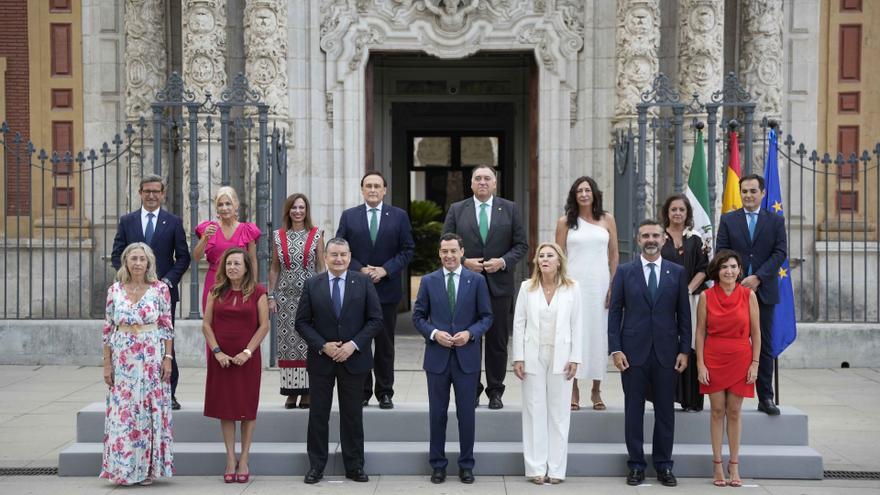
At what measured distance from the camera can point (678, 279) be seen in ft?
30.2

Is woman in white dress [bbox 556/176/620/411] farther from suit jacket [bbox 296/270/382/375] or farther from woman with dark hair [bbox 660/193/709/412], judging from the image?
suit jacket [bbox 296/270/382/375]

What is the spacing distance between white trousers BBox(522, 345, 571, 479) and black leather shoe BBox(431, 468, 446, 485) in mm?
684

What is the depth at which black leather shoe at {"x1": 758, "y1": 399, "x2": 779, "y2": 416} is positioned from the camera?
988 centimetres

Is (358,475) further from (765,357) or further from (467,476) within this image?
(765,357)

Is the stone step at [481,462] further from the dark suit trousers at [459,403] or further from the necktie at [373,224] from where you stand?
the necktie at [373,224]

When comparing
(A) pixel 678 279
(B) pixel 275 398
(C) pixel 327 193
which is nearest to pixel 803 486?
(A) pixel 678 279

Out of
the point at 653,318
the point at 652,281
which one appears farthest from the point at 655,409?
the point at 652,281

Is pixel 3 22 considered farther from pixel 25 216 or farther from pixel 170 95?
pixel 170 95

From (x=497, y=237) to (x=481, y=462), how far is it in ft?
6.60

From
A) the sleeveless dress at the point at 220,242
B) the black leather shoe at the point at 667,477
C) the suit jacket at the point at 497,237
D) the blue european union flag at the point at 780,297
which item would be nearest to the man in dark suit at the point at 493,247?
the suit jacket at the point at 497,237

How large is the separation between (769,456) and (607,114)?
8.48 meters

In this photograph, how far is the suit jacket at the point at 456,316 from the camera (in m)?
9.23

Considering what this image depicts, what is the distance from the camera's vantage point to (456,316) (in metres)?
9.30

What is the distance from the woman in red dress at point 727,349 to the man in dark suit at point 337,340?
8.66 ft
